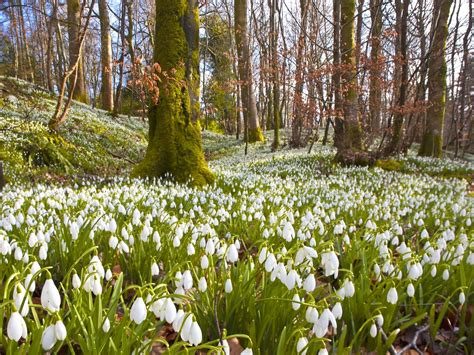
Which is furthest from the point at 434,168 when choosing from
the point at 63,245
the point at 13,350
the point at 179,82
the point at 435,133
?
the point at 13,350

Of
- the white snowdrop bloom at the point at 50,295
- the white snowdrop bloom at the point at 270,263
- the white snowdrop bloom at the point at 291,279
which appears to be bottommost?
the white snowdrop bloom at the point at 291,279

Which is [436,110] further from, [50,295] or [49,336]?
[49,336]

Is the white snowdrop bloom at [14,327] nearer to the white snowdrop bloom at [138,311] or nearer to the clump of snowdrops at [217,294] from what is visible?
the clump of snowdrops at [217,294]

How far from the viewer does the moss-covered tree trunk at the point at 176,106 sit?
7.40 meters

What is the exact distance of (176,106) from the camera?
7434 mm

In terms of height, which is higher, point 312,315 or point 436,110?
point 436,110

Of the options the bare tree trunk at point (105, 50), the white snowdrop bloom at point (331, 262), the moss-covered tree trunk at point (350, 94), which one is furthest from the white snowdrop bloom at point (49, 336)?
the bare tree trunk at point (105, 50)

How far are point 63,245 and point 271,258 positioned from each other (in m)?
1.72

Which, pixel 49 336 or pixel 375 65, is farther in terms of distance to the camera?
pixel 375 65

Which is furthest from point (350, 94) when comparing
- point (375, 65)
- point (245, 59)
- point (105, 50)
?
point (105, 50)

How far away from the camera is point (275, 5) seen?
17.0 metres

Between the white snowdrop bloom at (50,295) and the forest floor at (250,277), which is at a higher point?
the white snowdrop bloom at (50,295)

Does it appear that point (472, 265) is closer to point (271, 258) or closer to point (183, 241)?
point (271, 258)

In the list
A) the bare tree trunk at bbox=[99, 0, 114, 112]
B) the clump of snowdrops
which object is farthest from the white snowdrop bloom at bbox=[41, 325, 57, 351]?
the bare tree trunk at bbox=[99, 0, 114, 112]
